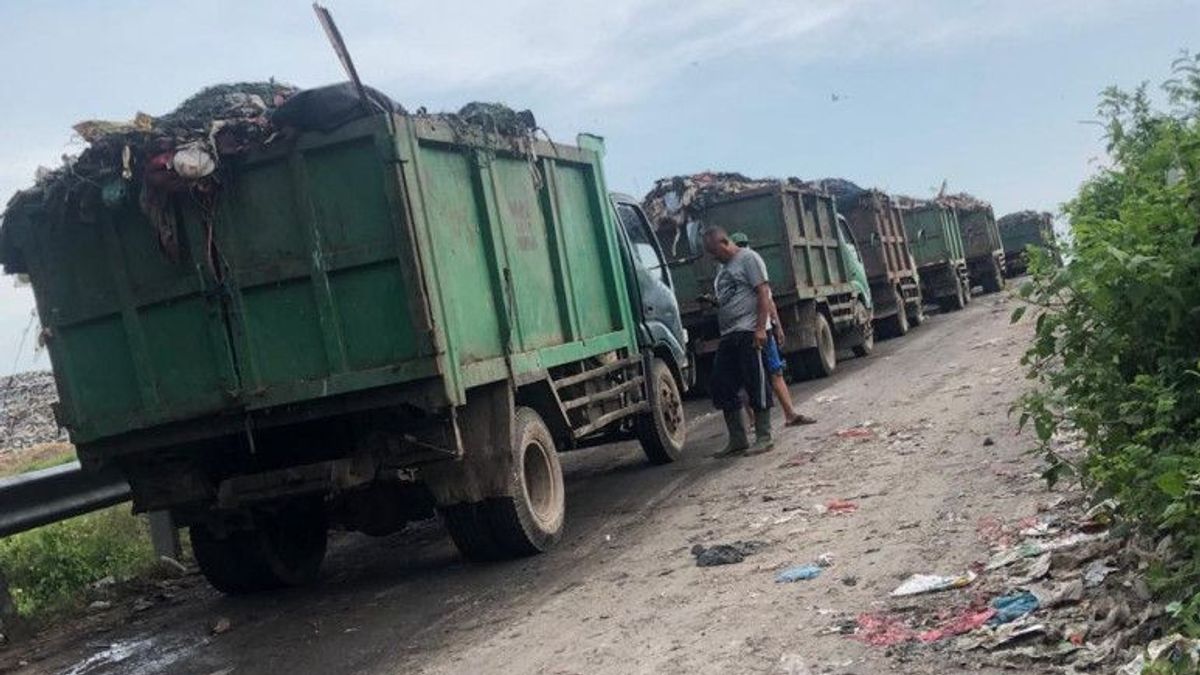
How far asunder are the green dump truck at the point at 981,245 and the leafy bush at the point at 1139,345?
1046 inches

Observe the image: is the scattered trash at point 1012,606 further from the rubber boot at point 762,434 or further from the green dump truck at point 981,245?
the green dump truck at point 981,245

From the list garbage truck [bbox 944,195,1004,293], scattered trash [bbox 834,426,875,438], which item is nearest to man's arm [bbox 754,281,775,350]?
scattered trash [bbox 834,426,875,438]

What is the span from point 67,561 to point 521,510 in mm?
4035

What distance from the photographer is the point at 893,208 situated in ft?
70.4

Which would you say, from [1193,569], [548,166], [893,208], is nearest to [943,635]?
[1193,569]

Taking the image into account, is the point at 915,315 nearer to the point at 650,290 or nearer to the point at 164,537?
the point at 650,290

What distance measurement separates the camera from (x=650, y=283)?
31.1ft

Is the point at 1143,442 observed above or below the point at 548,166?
below

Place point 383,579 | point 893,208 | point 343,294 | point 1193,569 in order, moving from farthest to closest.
→ point 893,208
point 383,579
point 343,294
point 1193,569

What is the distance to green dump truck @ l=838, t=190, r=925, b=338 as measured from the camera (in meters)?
19.6

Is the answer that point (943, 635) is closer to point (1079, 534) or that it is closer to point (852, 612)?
point (852, 612)

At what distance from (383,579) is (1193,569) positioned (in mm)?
4509

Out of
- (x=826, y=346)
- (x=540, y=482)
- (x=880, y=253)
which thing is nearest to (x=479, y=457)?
(x=540, y=482)

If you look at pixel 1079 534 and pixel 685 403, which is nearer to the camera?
pixel 1079 534
